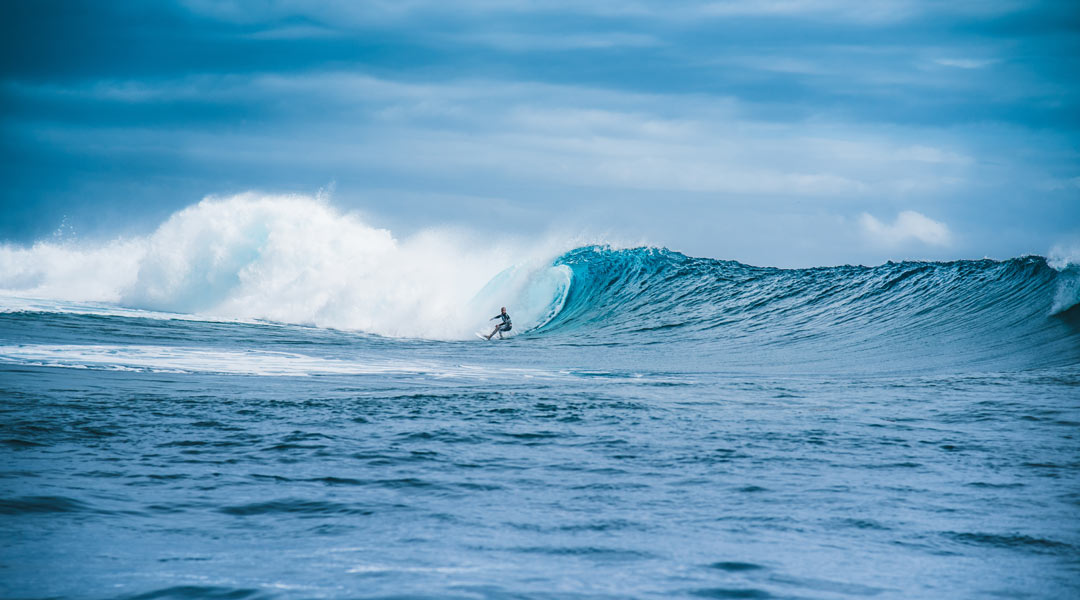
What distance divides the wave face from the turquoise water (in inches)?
47.0

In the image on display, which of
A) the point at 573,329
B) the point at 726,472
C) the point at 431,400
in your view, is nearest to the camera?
the point at 726,472

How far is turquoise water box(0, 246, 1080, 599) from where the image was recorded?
10.3ft

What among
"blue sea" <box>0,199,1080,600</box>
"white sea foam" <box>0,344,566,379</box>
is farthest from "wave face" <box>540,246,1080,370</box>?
"white sea foam" <box>0,344,566,379</box>

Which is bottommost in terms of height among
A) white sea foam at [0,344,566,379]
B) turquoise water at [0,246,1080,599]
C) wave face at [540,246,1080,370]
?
turquoise water at [0,246,1080,599]

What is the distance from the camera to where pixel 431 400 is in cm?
768

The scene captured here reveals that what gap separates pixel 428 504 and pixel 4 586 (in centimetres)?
179

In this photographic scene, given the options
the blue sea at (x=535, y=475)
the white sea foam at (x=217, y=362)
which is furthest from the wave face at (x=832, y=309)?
the white sea foam at (x=217, y=362)

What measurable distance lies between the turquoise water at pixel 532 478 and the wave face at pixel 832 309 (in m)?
1.19

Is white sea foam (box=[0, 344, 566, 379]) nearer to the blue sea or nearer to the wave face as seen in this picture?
the blue sea

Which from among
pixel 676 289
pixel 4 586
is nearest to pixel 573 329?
pixel 676 289

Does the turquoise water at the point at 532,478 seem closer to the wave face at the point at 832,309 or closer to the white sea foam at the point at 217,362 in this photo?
the white sea foam at the point at 217,362

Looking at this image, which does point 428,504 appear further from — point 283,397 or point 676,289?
point 676,289

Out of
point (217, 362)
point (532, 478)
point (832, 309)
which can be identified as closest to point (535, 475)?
point (532, 478)

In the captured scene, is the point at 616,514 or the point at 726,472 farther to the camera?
the point at 726,472
